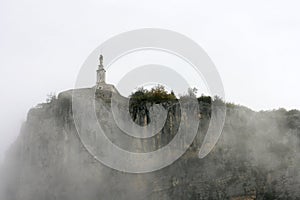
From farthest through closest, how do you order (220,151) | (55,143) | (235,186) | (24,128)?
(24,128) → (55,143) → (220,151) → (235,186)

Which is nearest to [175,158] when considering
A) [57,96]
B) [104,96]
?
[104,96]

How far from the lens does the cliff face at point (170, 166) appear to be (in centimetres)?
4034

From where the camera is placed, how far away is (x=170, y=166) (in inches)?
1679

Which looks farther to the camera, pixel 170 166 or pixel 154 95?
pixel 154 95

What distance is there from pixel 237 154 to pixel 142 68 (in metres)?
10.8

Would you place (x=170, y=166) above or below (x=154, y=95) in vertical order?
below

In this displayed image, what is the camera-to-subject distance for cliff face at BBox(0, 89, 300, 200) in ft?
132

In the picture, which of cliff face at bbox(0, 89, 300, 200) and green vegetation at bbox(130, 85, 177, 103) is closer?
cliff face at bbox(0, 89, 300, 200)

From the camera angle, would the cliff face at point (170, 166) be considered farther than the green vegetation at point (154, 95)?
No

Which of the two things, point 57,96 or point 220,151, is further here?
point 57,96

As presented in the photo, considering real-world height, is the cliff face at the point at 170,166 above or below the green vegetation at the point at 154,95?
below

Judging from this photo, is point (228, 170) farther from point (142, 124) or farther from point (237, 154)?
point (142, 124)

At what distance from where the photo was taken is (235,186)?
4003 centimetres

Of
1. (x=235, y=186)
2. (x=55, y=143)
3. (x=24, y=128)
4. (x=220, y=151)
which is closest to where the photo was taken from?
(x=235, y=186)
